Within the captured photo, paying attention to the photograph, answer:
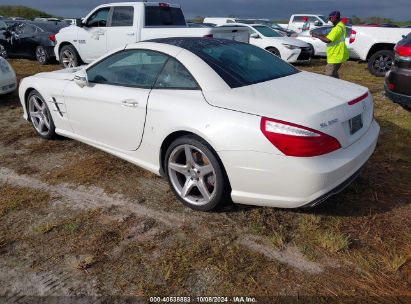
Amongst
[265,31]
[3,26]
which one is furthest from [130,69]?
[3,26]

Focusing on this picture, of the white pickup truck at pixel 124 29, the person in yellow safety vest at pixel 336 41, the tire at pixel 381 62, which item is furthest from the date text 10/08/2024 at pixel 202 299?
the tire at pixel 381 62

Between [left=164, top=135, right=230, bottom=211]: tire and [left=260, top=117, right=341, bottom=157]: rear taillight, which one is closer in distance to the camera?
[left=260, top=117, right=341, bottom=157]: rear taillight

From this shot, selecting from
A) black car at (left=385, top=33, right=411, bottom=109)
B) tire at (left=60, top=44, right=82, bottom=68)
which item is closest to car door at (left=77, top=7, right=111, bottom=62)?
tire at (left=60, top=44, right=82, bottom=68)

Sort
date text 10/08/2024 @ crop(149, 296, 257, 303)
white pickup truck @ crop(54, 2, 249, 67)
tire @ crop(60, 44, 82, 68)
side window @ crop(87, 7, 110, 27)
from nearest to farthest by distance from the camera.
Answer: date text 10/08/2024 @ crop(149, 296, 257, 303)
white pickup truck @ crop(54, 2, 249, 67)
side window @ crop(87, 7, 110, 27)
tire @ crop(60, 44, 82, 68)

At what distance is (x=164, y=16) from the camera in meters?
9.19

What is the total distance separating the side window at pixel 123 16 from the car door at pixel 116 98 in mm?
5337

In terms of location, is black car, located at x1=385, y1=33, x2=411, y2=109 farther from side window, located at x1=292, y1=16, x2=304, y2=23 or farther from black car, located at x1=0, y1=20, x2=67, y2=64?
side window, located at x1=292, y1=16, x2=304, y2=23

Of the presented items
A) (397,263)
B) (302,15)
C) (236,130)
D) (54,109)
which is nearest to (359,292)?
(397,263)

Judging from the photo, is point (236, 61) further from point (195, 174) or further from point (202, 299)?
point (202, 299)

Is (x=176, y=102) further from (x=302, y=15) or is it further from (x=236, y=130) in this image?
(x=302, y=15)

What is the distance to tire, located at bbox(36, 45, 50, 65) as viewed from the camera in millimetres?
12236

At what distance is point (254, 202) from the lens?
297 cm

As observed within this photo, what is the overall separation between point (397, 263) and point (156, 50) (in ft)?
8.95

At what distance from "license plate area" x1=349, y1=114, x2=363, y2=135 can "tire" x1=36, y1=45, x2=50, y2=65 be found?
1151cm
